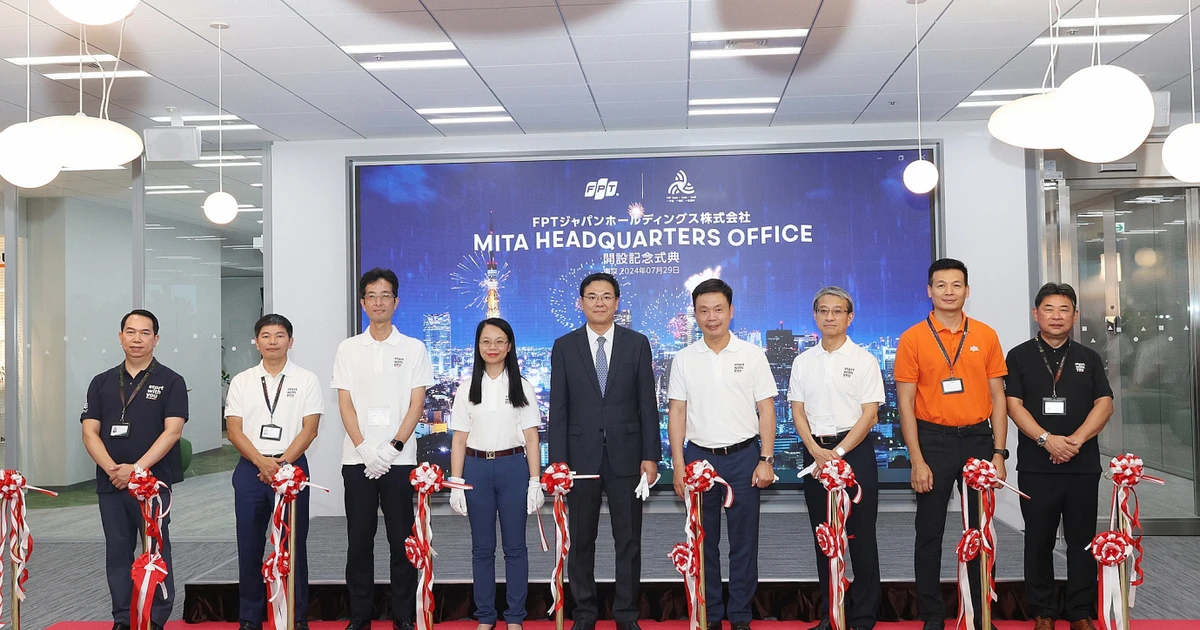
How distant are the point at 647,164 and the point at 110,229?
4.37 m

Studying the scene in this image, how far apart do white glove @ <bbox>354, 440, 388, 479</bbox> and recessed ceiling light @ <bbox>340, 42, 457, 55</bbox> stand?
2.33 meters

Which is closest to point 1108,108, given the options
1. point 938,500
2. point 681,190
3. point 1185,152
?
point 1185,152

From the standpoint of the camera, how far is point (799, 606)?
4332 mm

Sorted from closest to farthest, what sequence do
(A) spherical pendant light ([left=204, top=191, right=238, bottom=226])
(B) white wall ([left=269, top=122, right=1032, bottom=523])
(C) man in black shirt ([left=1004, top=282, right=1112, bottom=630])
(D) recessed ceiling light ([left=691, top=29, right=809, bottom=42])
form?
1. (C) man in black shirt ([left=1004, top=282, right=1112, bottom=630])
2. (D) recessed ceiling light ([left=691, top=29, right=809, bottom=42])
3. (A) spherical pendant light ([left=204, top=191, right=238, bottom=226])
4. (B) white wall ([left=269, top=122, right=1032, bottom=523])

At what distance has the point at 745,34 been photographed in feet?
15.7

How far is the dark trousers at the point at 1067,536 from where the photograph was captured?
3.94m

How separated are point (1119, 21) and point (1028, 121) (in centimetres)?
119

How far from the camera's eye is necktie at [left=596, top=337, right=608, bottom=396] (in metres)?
4.00

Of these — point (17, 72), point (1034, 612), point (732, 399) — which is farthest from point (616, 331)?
point (17, 72)

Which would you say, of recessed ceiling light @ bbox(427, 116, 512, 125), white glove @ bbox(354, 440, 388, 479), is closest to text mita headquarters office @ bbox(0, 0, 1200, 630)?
white glove @ bbox(354, 440, 388, 479)

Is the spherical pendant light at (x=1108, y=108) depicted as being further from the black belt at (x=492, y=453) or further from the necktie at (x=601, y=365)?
the black belt at (x=492, y=453)

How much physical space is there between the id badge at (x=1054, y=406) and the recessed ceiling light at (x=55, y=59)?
541 centimetres

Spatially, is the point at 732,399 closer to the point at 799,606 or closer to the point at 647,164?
the point at 799,606

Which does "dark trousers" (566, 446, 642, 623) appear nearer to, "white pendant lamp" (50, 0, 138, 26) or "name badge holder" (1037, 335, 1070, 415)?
"name badge holder" (1037, 335, 1070, 415)
